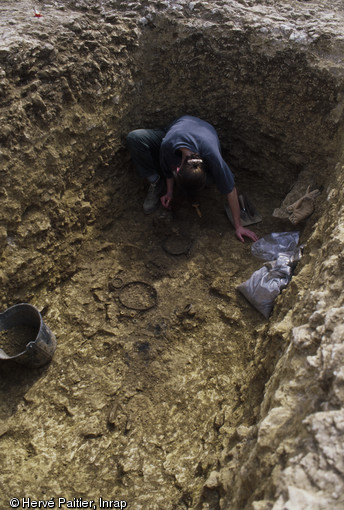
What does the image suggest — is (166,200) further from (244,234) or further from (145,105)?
(145,105)

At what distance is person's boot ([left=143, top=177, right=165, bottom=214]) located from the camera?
4207mm

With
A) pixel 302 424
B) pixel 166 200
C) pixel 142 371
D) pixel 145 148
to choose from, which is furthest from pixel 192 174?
pixel 302 424

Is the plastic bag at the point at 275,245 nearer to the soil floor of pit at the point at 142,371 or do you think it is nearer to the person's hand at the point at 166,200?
the soil floor of pit at the point at 142,371

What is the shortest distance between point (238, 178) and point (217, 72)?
47.3 inches

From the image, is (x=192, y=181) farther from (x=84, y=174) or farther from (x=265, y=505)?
(x=265, y=505)

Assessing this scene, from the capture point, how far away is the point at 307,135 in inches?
149

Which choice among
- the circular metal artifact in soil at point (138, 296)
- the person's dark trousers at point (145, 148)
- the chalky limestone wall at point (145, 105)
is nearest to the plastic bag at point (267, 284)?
the chalky limestone wall at point (145, 105)

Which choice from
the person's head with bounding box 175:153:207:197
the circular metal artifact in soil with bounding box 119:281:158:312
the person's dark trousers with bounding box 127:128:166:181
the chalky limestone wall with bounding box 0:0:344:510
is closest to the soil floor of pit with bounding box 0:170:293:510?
the circular metal artifact in soil with bounding box 119:281:158:312

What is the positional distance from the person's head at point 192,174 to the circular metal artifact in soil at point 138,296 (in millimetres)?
1075

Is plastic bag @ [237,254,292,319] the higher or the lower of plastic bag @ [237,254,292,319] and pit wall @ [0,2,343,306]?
the lower

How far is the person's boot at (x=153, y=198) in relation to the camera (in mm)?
4207

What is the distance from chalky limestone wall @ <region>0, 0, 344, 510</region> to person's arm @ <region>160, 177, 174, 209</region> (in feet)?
1.56

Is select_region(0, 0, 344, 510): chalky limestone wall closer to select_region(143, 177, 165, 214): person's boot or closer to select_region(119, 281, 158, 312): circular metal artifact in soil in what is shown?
select_region(143, 177, 165, 214): person's boot

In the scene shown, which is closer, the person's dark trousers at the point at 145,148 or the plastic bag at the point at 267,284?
the plastic bag at the point at 267,284
